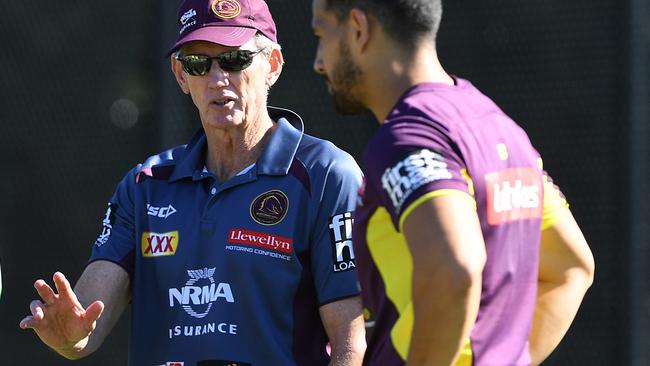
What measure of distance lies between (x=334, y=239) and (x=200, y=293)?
0.42 m

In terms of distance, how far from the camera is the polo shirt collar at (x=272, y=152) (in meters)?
3.13

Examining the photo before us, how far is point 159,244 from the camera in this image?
318cm

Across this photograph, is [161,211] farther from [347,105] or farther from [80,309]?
[347,105]

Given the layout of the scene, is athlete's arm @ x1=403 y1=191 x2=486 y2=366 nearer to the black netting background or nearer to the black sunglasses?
the black sunglasses

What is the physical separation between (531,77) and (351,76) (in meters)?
2.73

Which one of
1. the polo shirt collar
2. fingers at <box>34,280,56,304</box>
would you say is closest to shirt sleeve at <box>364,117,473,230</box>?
the polo shirt collar

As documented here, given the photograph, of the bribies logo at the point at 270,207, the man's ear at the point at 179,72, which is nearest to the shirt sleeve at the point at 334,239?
the bribies logo at the point at 270,207

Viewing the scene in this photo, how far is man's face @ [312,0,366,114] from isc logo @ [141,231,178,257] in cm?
96

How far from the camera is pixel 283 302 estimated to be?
303cm

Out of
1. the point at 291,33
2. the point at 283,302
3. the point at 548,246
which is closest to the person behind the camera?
the point at 548,246

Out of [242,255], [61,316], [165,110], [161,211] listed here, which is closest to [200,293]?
[242,255]

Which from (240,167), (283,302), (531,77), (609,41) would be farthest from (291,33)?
(283,302)

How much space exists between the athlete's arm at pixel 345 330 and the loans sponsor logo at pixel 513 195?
2.71 feet

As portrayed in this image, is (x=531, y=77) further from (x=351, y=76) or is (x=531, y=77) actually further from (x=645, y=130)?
(x=351, y=76)
